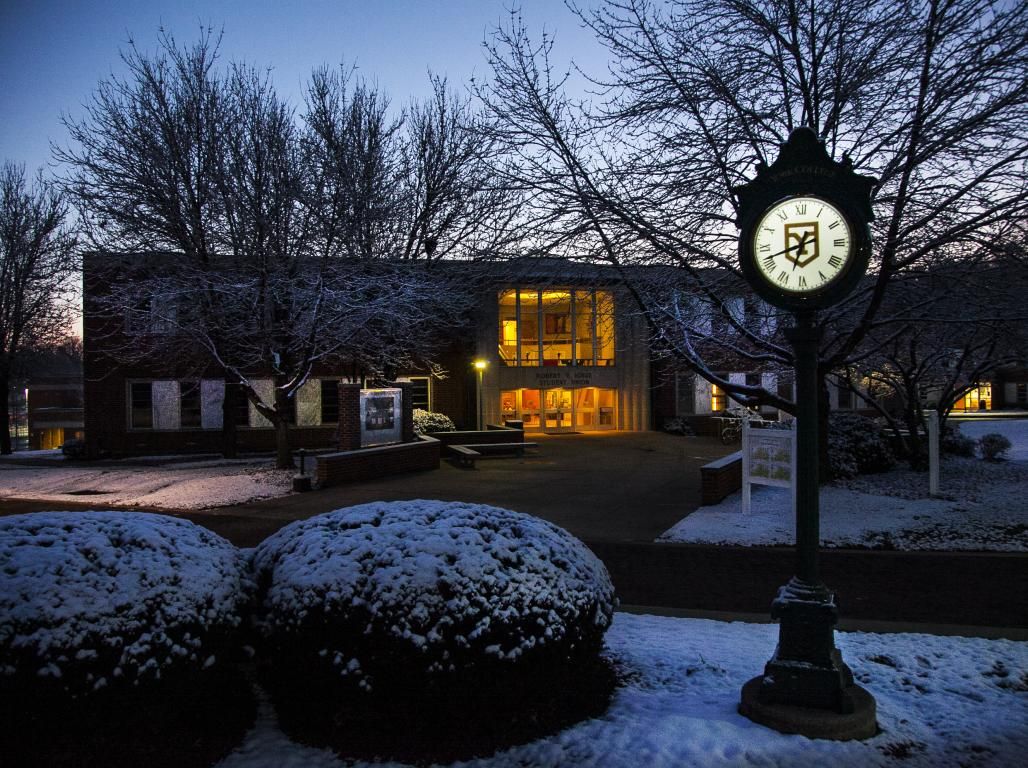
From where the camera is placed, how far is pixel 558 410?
34.0 meters

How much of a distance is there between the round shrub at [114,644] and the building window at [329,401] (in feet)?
84.5

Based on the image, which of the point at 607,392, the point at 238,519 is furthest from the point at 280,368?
the point at 607,392

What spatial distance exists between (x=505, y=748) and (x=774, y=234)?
3.17 m

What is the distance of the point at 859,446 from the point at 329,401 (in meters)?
20.3

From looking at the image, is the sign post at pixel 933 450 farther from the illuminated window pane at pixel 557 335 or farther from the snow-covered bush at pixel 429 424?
the illuminated window pane at pixel 557 335

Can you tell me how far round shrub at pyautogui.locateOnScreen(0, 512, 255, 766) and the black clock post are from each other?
2.76 metres

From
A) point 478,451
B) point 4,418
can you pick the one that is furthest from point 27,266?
point 478,451

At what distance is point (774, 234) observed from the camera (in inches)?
173

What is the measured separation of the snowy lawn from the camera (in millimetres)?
9367

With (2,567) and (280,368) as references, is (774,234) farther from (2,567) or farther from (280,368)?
(280,368)

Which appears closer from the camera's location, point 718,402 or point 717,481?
point 717,481

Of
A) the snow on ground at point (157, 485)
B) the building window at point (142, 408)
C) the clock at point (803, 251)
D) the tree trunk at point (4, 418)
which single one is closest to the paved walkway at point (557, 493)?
the snow on ground at point (157, 485)

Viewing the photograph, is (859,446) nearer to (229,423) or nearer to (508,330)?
(229,423)

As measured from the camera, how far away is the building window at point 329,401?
2936cm
